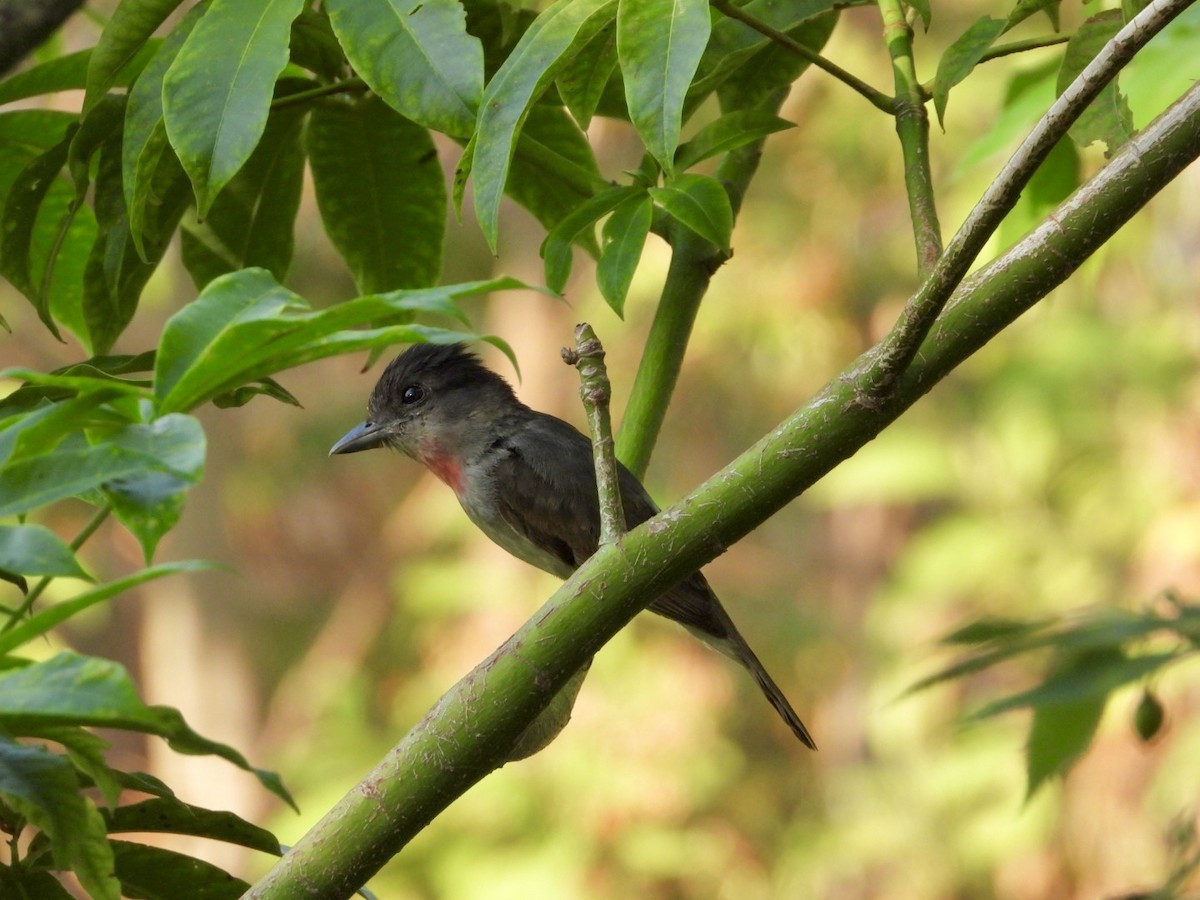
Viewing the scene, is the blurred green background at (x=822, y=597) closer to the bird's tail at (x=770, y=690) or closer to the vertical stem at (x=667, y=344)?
the bird's tail at (x=770, y=690)

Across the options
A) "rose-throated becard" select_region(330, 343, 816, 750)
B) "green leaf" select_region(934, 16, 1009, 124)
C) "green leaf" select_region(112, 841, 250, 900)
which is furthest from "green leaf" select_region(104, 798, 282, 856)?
"rose-throated becard" select_region(330, 343, 816, 750)

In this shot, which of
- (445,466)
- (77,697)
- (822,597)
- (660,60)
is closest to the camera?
(77,697)

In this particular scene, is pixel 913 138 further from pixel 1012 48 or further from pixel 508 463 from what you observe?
pixel 508 463

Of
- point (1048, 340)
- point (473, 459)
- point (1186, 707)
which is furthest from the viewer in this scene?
point (1048, 340)

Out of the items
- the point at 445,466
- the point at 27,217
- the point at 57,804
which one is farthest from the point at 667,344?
the point at 445,466

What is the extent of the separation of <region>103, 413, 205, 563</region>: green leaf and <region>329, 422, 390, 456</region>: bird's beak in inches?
85.9

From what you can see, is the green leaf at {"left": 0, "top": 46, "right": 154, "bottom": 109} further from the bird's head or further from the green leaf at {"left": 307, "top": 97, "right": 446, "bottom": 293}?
the bird's head

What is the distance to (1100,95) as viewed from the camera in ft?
5.22

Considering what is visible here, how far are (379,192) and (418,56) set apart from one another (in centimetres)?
59

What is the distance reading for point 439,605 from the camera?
981cm

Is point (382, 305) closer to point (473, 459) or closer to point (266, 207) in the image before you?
point (266, 207)

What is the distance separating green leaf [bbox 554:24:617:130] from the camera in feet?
4.76

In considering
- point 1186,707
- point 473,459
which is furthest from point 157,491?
point 1186,707

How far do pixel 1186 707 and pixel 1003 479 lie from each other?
1.85 meters
